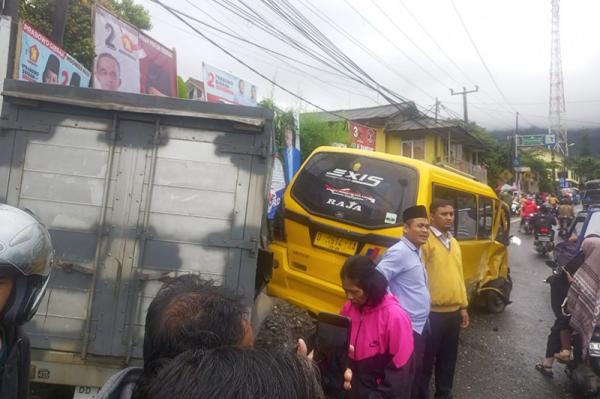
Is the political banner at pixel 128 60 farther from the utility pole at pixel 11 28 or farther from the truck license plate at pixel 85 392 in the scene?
the truck license plate at pixel 85 392

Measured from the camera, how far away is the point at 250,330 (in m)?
1.17

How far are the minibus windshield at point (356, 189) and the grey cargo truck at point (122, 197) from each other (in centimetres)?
148

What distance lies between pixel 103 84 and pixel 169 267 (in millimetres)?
5060

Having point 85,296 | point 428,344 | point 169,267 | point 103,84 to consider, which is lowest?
point 428,344

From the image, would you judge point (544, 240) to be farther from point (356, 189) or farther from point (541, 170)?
point (541, 170)

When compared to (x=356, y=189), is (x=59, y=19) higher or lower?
higher

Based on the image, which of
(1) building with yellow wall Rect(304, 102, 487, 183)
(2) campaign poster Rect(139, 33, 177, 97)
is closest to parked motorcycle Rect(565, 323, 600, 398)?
(2) campaign poster Rect(139, 33, 177, 97)

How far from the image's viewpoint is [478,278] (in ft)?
19.7

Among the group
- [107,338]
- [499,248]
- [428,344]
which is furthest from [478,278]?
[107,338]

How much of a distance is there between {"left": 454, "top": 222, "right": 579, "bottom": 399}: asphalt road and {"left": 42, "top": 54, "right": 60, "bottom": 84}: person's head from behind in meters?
5.56

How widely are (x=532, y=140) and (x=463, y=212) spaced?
31.2m

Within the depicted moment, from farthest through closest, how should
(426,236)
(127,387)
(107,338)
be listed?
(426,236), (107,338), (127,387)

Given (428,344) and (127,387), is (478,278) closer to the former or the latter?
(428,344)

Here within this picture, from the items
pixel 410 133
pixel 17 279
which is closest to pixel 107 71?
pixel 17 279
